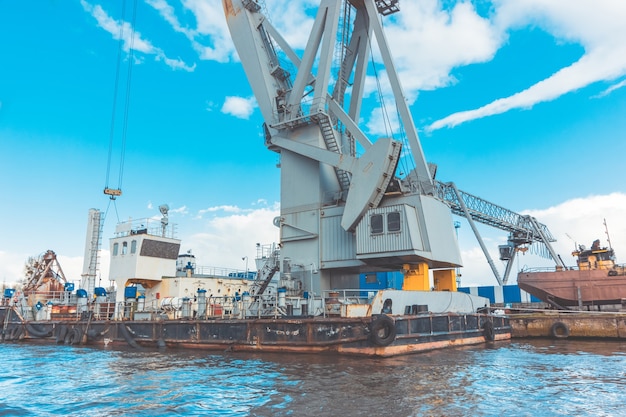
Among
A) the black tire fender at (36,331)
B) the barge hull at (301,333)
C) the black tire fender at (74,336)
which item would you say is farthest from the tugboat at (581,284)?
the black tire fender at (36,331)

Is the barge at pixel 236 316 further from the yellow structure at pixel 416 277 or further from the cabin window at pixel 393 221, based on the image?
the cabin window at pixel 393 221

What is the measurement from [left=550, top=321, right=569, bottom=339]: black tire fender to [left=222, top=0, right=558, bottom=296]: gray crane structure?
707 centimetres

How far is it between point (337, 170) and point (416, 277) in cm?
653

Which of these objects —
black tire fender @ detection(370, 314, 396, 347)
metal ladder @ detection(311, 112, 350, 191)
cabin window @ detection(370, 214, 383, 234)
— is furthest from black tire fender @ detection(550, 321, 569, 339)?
black tire fender @ detection(370, 314, 396, 347)

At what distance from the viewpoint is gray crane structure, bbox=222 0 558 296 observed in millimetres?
19141

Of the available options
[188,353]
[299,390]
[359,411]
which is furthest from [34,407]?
[188,353]

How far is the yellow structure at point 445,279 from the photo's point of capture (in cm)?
2191

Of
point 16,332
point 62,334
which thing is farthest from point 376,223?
point 16,332

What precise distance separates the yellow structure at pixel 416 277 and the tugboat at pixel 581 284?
40.5ft

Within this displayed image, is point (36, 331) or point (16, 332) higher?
point (36, 331)

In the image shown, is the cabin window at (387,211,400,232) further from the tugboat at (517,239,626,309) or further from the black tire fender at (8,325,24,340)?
the black tire fender at (8,325,24,340)

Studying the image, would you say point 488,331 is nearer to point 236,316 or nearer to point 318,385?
point 236,316

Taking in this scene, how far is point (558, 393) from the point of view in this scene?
33.0ft

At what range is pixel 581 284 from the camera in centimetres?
2686
